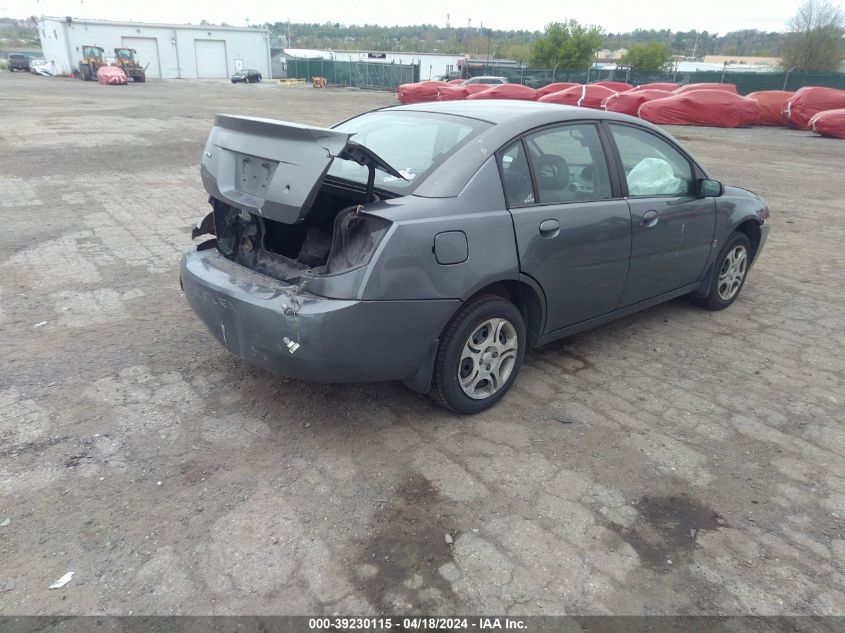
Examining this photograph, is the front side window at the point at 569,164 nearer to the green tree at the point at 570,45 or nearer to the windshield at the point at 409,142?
the windshield at the point at 409,142

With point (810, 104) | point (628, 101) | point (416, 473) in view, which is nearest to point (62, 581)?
point (416, 473)

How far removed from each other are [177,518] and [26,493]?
0.75 meters

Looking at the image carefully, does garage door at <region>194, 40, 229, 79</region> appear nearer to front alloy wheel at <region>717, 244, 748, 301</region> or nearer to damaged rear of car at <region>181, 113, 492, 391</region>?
front alloy wheel at <region>717, 244, 748, 301</region>

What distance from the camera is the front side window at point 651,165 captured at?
405 cm

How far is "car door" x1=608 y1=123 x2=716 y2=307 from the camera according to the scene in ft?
13.2

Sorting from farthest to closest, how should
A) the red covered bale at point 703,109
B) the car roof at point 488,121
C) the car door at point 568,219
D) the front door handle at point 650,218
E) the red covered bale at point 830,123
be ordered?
the red covered bale at point 703,109 < the red covered bale at point 830,123 < the front door handle at point 650,218 < the car door at point 568,219 < the car roof at point 488,121

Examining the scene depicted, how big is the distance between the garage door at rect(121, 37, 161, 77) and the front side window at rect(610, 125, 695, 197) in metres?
64.6

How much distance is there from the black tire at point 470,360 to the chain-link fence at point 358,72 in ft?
147

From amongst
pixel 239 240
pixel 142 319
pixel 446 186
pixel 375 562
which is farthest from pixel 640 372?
pixel 142 319

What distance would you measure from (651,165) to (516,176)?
1.41 m

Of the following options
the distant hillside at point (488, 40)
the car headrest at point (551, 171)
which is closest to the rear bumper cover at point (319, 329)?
the car headrest at point (551, 171)

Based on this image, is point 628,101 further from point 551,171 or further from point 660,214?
point 551,171

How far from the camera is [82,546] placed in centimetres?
248

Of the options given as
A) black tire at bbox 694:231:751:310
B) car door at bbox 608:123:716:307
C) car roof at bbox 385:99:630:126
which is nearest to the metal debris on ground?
car roof at bbox 385:99:630:126
